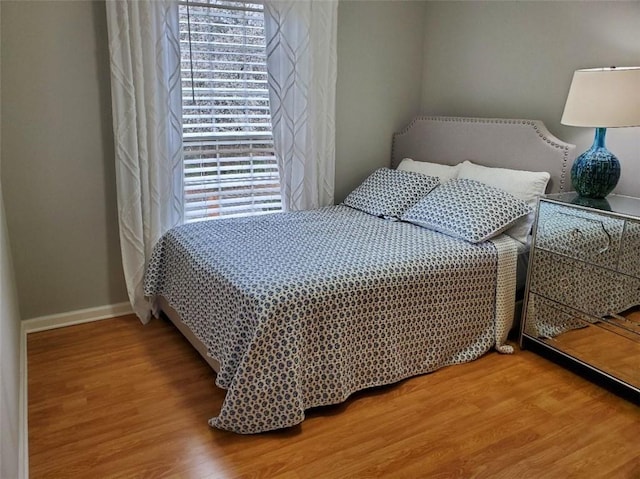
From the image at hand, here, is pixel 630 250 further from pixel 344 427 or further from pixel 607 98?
pixel 344 427

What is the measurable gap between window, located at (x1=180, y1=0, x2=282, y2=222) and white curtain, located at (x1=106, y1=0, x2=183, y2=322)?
0.46 feet

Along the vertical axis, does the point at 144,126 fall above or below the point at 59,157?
above

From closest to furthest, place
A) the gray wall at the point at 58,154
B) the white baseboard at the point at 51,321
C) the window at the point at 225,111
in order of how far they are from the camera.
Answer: the white baseboard at the point at 51,321, the gray wall at the point at 58,154, the window at the point at 225,111

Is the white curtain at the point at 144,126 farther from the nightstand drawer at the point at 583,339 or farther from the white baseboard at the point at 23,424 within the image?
the nightstand drawer at the point at 583,339

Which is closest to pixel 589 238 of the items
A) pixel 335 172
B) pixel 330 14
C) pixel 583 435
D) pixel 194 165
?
pixel 583 435

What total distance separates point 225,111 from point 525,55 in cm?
187

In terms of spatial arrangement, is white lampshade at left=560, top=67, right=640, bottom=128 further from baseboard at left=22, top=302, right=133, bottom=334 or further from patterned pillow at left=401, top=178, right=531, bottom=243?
baseboard at left=22, top=302, right=133, bottom=334

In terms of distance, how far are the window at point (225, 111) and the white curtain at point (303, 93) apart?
11 cm

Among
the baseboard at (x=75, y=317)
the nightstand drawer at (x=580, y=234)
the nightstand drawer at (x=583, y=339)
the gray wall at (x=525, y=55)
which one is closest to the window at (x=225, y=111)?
the baseboard at (x=75, y=317)

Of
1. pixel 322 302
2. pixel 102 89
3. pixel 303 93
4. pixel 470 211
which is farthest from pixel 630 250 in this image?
pixel 102 89

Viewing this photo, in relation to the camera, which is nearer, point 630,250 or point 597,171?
point 630,250

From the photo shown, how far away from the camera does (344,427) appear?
2.08m

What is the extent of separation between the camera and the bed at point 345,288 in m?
2.00

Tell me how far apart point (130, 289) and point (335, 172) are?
1.59 m
